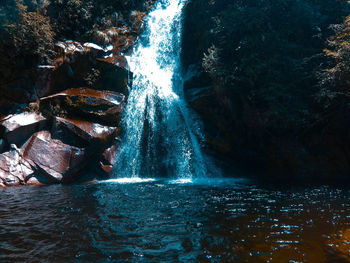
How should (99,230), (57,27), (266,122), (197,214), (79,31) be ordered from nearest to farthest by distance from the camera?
(99,230)
(197,214)
(266,122)
(57,27)
(79,31)

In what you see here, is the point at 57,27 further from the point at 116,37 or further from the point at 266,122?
the point at 266,122

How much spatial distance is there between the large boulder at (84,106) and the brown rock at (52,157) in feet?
5.83

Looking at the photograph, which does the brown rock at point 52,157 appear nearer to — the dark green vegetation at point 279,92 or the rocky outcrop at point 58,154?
the rocky outcrop at point 58,154

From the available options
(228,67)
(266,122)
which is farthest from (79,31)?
(266,122)

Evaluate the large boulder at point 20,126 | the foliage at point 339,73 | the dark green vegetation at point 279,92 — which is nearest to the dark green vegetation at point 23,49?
the large boulder at point 20,126

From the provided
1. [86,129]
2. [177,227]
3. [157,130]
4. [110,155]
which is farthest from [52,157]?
[177,227]

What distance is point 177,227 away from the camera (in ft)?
20.3

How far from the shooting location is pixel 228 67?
14.9 meters

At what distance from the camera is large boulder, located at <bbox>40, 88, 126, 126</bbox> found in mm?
14914

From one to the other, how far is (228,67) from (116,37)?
9656 mm

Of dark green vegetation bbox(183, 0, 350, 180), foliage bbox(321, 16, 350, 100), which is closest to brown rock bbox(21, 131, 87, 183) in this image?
dark green vegetation bbox(183, 0, 350, 180)

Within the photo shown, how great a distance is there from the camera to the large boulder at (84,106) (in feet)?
48.9

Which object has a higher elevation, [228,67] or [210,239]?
[228,67]

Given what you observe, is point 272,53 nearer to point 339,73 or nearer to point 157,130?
point 339,73
